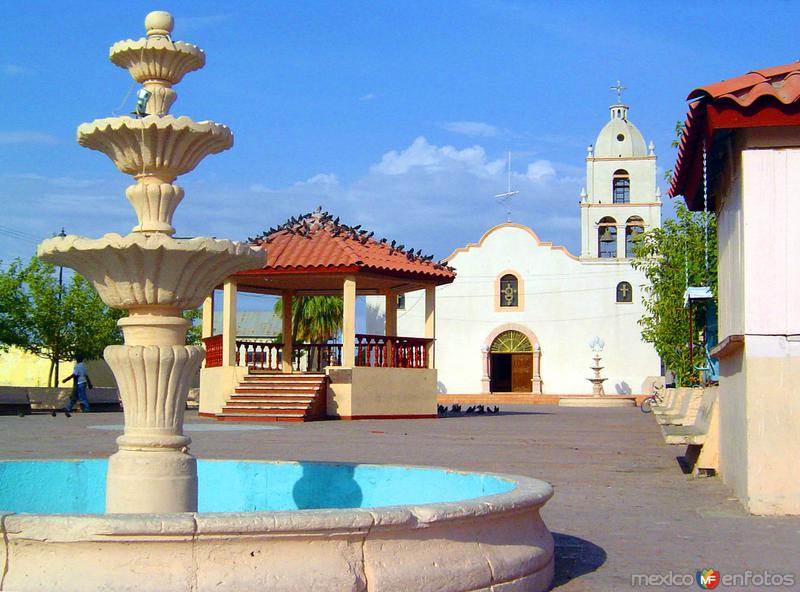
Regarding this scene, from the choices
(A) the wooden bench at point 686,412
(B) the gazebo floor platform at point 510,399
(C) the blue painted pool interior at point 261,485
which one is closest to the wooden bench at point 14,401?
(A) the wooden bench at point 686,412

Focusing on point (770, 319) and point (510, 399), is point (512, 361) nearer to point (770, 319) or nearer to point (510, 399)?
point (510, 399)

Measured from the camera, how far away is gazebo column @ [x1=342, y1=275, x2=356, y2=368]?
25078 millimetres

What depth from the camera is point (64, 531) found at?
4785 millimetres

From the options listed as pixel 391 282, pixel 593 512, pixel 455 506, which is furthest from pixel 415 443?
pixel 455 506

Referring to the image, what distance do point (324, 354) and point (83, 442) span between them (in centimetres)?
1219

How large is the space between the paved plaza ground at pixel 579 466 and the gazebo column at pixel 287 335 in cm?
294

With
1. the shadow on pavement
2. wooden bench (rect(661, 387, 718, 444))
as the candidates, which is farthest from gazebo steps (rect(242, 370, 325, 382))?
the shadow on pavement

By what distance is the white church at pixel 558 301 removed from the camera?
183 ft

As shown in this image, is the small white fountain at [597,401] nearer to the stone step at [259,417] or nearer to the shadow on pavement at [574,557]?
the stone step at [259,417]

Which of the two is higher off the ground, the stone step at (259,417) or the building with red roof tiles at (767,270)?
the building with red roof tiles at (767,270)

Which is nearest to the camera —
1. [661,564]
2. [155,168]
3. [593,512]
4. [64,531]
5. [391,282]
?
[64,531]

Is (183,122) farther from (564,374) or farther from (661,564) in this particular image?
(564,374)

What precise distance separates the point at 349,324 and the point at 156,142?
58.5 ft

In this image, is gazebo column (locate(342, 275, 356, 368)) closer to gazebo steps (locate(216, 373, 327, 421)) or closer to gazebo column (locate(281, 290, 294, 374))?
gazebo steps (locate(216, 373, 327, 421))
